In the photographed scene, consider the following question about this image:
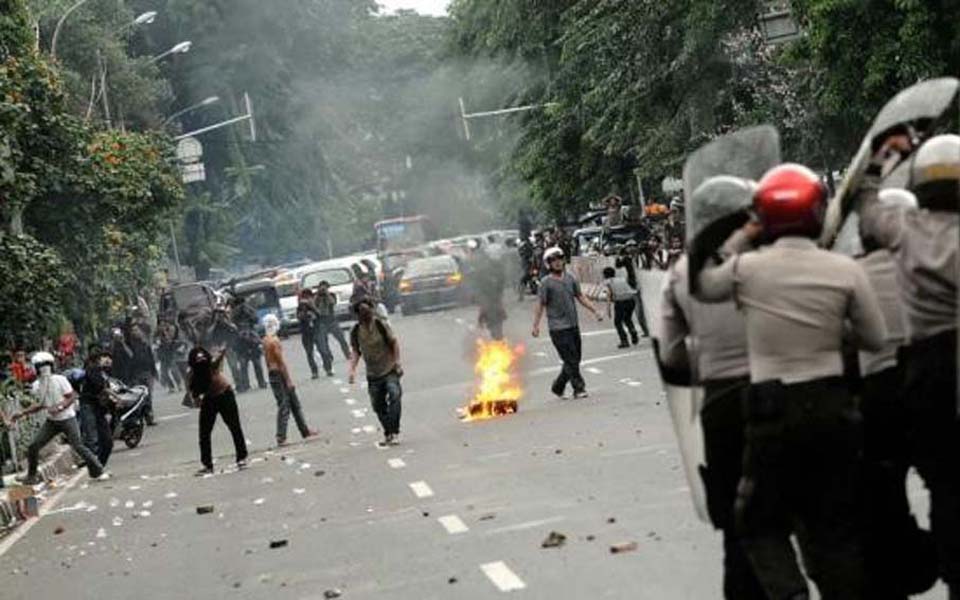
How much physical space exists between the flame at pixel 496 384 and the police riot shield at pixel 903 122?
51.3ft

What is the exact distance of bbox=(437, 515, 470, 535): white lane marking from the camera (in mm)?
13820

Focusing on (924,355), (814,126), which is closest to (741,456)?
(924,355)

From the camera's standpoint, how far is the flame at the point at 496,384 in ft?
78.1

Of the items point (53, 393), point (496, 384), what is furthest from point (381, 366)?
point (53, 393)

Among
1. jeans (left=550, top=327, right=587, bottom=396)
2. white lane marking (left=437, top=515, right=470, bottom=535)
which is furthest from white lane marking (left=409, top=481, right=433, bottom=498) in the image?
jeans (left=550, top=327, right=587, bottom=396)

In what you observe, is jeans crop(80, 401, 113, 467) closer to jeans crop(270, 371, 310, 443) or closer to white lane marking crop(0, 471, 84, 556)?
white lane marking crop(0, 471, 84, 556)

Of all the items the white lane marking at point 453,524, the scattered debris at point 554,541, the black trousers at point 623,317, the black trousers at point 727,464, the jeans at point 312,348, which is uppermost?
the black trousers at point 727,464

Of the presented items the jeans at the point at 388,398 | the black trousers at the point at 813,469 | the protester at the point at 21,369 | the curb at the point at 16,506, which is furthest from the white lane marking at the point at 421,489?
the black trousers at the point at 813,469

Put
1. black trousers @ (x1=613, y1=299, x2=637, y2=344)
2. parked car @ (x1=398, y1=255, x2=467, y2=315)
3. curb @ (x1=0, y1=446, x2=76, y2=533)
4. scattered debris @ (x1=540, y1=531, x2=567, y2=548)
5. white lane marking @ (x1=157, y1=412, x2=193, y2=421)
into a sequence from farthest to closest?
1. parked car @ (x1=398, y1=255, x2=467, y2=315)
2. white lane marking @ (x1=157, y1=412, x2=193, y2=421)
3. black trousers @ (x1=613, y1=299, x2=637, y2=344)
4. curb @ (x1=0, y1=446, x2=76, y2=533)
5. scattered debris @ (x1=540, y1=531, x2=567, y2=548)

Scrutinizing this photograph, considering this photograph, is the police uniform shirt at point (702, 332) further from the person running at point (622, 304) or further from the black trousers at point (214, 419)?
the person running at point (622, 304)

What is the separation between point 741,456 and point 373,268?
52.8 meters

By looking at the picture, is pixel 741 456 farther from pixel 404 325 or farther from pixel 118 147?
pixel 404 325

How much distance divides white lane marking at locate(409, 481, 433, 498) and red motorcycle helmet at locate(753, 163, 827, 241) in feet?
30.3

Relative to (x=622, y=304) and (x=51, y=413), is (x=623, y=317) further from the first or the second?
(x=51, y=413)
